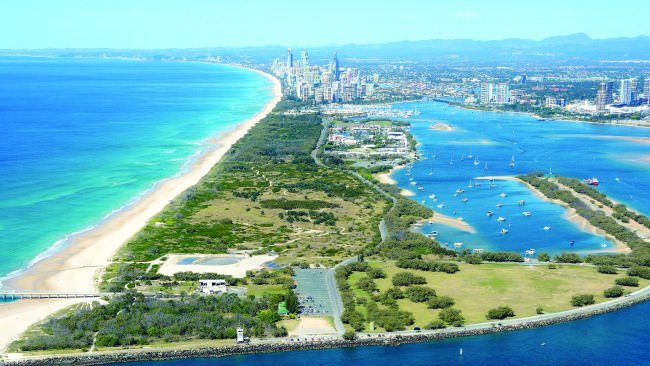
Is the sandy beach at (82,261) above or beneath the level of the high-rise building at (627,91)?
beneath

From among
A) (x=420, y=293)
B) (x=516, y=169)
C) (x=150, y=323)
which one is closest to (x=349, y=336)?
(x=420, y=293)

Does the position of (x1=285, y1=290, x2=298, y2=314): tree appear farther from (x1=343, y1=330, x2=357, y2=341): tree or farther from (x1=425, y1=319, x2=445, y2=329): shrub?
(x1=425, y1=319, x2=445, y2=329): shrub

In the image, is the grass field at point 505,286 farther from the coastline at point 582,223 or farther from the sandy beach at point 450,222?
the sandy beach at point 450,222

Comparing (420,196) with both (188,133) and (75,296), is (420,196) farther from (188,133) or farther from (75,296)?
(188,133)

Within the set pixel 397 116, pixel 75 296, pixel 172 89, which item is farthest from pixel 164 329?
pixel 172 89

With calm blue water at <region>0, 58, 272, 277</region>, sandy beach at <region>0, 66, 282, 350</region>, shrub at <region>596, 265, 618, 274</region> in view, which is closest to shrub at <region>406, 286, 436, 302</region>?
shrub at <region>596, 265, 618, 274</region>

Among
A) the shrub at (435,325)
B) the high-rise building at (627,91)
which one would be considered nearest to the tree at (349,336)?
the shrub at (435,325)

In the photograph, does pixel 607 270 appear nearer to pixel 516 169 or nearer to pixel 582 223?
pixel 582 223
